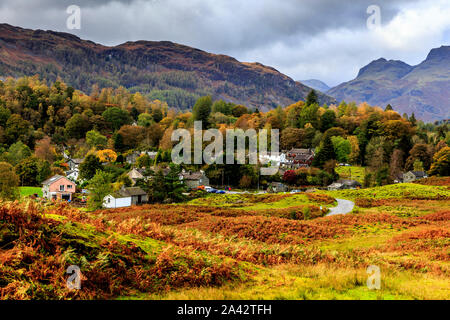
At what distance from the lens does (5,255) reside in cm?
559

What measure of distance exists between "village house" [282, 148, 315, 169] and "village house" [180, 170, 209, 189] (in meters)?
27.7

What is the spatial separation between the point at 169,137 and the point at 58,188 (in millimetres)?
47214

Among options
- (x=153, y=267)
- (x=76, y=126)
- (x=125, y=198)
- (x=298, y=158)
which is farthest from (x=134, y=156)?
(x=153, y=267)

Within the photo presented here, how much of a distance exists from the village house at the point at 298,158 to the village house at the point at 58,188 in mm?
57485

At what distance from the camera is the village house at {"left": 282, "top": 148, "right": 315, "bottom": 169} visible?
89.6 m

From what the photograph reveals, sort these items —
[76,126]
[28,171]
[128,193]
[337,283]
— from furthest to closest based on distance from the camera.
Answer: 1. [76,126]
2. [28,171]
3. [128,193]
4. [337,283]

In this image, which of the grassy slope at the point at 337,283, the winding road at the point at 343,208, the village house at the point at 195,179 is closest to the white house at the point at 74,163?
the village house at the point at 195,179

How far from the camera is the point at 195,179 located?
74000mm

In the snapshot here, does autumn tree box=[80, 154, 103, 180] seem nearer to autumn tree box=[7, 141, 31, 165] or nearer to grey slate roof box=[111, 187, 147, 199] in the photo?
autumn tree box=[7, 141, 31, 165]

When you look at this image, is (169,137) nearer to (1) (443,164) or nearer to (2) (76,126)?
(2) (76,126)

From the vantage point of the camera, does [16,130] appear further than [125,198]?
Yes

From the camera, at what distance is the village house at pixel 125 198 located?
5159 centimetres

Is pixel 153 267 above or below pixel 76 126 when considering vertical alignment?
below
